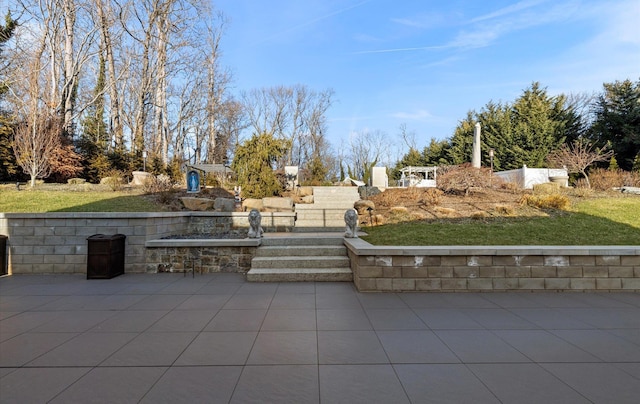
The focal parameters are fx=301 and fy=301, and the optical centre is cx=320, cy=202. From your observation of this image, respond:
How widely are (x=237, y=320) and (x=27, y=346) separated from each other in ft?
6.99

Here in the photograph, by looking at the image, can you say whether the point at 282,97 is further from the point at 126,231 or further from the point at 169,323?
the point at 169,323

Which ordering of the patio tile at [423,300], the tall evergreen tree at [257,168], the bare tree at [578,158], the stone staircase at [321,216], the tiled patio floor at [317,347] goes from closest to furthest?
the tiled patio floor at [317,347] → the patio tile at [423,300] → the stone staircase at [321,216] → the tall evergreen tree at [257,168] → the bare tree at [578,158]

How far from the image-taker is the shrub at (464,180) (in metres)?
11.9

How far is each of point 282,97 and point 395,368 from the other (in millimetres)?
39686

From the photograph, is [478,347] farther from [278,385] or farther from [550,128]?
[550,128]

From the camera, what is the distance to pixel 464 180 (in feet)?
39.1

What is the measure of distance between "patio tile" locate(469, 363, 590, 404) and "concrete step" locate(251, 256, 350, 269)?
Answer: 3529mm

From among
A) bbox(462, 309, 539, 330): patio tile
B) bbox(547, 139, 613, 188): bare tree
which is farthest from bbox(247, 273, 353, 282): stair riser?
bbox(547, 139, 613, 188): bare tree

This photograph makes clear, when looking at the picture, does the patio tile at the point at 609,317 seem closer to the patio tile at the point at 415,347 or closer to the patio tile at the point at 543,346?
the patio tile at the point at 543,346

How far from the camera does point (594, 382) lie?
2498 millimetres

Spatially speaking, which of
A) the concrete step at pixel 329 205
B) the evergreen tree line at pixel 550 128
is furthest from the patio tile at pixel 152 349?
the evergreen tree line at pixel 550 128

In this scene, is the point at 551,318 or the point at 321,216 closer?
the point at 551,318

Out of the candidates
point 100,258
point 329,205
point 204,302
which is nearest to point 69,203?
point 100,258

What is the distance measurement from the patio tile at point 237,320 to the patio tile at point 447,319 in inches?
84.6
